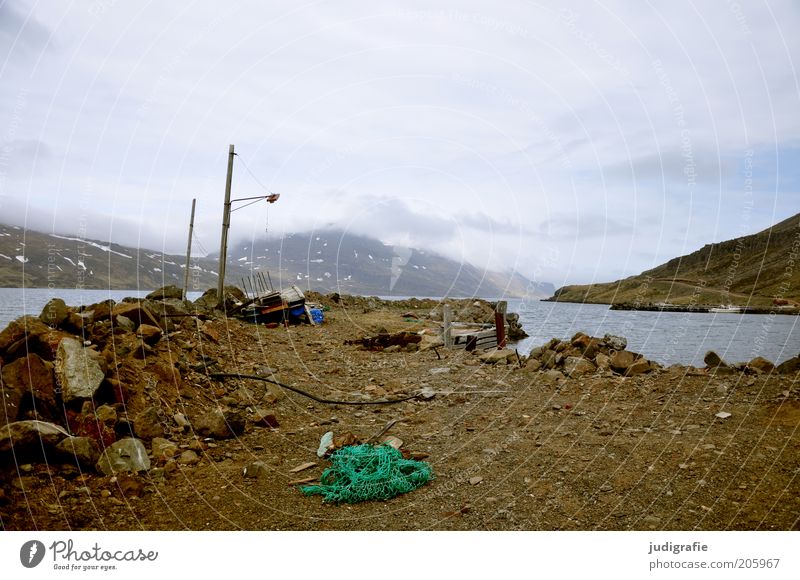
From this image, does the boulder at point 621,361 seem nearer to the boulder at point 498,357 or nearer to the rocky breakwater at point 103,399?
the boulder at point 498,357

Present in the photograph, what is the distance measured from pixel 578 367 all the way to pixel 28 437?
38.2ft

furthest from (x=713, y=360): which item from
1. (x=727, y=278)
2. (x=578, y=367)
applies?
(x=727, y=278)

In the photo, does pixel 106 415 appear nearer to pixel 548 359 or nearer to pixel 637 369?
pixel 548 359

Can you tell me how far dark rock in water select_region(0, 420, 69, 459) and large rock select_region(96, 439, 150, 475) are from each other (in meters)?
0.61

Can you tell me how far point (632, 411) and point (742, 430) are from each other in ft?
6.36

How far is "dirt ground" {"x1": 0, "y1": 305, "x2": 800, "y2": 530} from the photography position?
220 inches

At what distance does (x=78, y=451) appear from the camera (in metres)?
6.30

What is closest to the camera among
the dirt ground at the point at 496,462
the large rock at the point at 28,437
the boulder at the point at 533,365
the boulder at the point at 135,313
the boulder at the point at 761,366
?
the dirt ground at the point at 496,462

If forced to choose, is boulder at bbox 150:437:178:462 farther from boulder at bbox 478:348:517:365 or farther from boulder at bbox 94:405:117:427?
boulder at bbox 478:348:517:365

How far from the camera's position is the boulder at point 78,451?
623 cm

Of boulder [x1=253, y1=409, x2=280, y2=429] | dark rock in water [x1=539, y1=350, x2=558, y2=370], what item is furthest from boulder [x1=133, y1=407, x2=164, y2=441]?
dark rock in water [x1=539, y1=350, x2=558, y2=370]

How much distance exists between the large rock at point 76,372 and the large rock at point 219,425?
173cm

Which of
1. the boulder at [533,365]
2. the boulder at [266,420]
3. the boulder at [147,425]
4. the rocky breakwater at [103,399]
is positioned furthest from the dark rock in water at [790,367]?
the boulder at [147,425]

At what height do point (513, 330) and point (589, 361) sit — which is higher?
point (589, 361)
